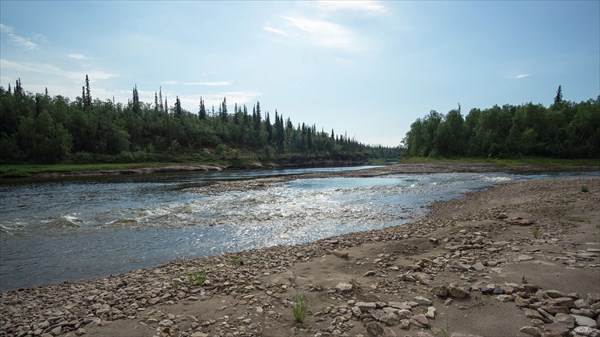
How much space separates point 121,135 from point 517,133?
143326 millimetres

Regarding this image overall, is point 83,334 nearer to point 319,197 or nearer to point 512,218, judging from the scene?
point 512,218

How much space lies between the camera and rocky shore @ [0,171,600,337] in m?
6.32

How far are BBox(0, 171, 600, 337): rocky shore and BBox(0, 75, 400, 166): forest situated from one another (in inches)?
3920

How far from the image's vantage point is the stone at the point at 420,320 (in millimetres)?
6191

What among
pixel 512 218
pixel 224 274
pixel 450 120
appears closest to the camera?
pixel 224 274

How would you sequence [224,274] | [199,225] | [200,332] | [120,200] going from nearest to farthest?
[200,332] → [224,274] → [199,225] → [120,200]

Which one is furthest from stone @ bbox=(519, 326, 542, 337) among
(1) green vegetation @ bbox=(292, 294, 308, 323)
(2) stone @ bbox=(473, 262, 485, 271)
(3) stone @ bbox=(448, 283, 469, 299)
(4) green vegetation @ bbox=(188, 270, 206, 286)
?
(4) green vegetation @ bbox=(188, 270, 206, 286)

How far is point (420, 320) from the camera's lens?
6.30 m

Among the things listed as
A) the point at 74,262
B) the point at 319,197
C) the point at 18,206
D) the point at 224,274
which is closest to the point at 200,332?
the point at 224,274

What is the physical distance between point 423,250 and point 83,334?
11141 millimetres

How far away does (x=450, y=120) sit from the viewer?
11762 cm

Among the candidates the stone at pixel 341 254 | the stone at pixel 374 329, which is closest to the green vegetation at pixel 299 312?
the stone at pixel 374 329

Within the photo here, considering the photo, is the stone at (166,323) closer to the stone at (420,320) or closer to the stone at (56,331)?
the stone at (56,331)

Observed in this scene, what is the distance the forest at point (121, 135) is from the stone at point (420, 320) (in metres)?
107
